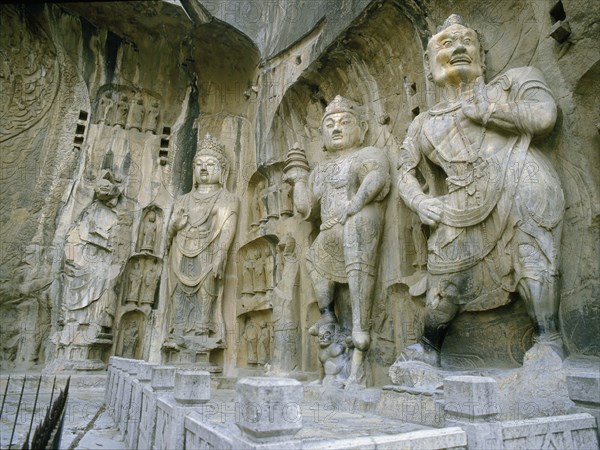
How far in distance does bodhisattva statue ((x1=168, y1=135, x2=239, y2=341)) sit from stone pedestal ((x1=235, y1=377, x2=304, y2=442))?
6250mm

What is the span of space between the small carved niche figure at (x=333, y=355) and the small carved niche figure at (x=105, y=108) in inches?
261

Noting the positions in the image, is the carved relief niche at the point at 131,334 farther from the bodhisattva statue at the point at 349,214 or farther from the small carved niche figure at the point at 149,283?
the bodhisattva statue at the point at 349,214

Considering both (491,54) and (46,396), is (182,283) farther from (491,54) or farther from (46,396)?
(491,54)

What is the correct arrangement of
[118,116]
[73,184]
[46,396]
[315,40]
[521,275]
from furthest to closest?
[118,116] < [73,184] < [315,40] < [46,396] < [521,275]

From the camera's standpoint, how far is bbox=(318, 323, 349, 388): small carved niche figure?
5918 mm

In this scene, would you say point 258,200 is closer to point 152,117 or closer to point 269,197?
point 269,197

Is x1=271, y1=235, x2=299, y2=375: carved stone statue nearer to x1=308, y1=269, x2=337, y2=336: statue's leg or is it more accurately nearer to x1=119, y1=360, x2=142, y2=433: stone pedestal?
x1=308, y1=269, x2=337, y2=336: statue's leg

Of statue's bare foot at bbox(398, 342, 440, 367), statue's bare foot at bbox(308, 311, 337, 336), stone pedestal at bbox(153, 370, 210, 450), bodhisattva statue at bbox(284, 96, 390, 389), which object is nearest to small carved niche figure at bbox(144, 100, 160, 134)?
bodhisattva statue at bbox(284, 96, 390, 389)

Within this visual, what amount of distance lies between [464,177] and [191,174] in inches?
253

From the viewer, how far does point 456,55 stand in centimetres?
545

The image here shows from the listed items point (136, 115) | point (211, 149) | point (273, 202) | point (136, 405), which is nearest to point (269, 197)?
point (273, 202)

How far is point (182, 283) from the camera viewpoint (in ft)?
28.6

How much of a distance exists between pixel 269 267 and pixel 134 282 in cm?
265

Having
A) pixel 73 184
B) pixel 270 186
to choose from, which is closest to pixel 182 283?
pixel 270 186
